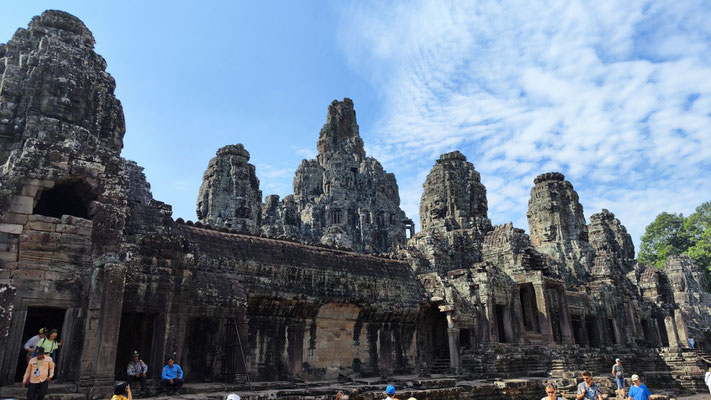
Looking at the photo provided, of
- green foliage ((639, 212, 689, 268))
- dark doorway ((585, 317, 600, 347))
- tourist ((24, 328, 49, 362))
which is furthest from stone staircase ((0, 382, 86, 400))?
green foliage ((639, 212, 689, 268))

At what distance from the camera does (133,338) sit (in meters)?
13.3

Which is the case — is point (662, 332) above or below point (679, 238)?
below

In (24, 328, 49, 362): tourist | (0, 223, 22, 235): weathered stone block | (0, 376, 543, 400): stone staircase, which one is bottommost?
(0, 376, 543, 400): stone staircase

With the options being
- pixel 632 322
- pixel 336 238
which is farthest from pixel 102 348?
pixel 336 238

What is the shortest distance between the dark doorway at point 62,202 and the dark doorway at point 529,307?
21728 millimetres

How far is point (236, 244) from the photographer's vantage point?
16734 millimetres

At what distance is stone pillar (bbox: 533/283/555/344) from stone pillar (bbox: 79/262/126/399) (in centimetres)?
2098

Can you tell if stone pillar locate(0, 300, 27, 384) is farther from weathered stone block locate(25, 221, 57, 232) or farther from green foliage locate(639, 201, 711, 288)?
green foliage locate(639, 201, 711, 288)

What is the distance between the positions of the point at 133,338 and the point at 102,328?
277 cm

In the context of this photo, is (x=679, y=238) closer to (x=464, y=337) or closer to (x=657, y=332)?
(x=657, y=332)

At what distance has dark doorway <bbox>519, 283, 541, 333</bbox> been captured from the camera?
85.8ft

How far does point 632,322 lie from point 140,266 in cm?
3438

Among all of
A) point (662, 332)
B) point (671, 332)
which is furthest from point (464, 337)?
point (662, 332)

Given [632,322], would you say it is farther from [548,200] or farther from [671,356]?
[548,200]
